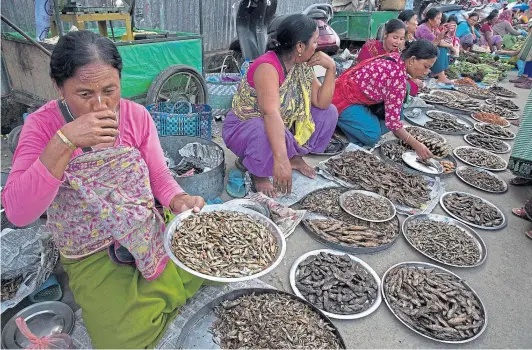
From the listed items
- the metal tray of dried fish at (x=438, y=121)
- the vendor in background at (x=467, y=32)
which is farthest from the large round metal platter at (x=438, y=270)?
the vendor in background at (x=467, y=32)

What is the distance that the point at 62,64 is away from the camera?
4.52 feet

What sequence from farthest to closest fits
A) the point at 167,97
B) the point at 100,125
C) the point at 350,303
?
the point at 167,97, the point at 350,303, the point at 100,125

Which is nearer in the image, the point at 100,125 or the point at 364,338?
the point at 100,125


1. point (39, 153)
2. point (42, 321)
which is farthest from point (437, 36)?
point (42, 321)

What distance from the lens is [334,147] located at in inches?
171

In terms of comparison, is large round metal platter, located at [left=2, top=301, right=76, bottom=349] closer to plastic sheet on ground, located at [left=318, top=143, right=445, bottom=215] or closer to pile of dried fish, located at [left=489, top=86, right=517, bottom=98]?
plastic sheet on ground, located at [left=318, top=143, right=445, bottom=215]

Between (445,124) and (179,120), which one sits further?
(445,124)

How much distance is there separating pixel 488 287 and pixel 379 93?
2342 millimetres

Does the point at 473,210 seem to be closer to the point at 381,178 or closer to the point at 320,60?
the point at 381,178

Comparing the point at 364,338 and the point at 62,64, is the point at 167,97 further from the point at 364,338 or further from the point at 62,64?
the point at 364,338

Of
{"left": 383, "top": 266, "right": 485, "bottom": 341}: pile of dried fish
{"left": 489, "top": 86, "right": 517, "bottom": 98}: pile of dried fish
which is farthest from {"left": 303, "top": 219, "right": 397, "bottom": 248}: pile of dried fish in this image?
{"left": 489, "top": 86, "right": 517, "bottom": 98}: pile of dried fish

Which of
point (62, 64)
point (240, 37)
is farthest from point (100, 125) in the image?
point (240, 37)

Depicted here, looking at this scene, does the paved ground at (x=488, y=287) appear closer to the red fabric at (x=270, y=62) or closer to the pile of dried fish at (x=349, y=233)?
the pile of dried fish at (x=349, y=233)

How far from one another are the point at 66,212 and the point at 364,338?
184 centimetres
